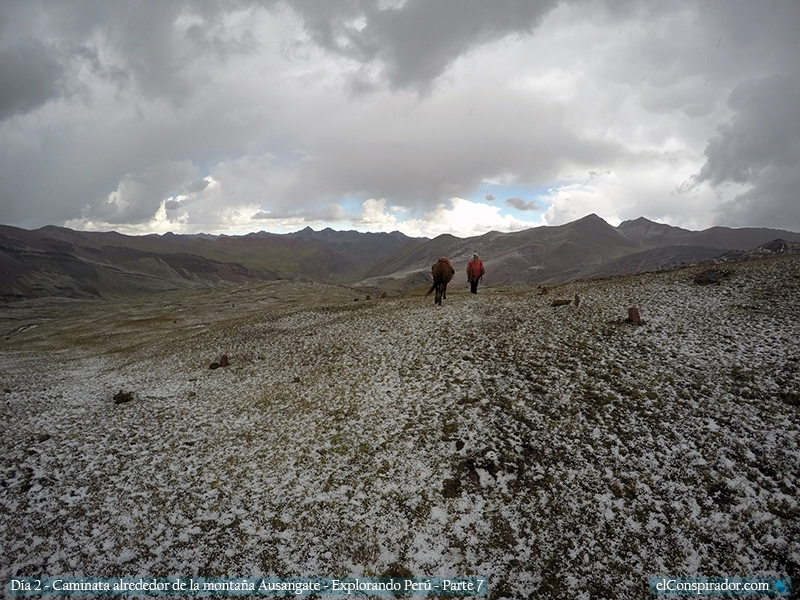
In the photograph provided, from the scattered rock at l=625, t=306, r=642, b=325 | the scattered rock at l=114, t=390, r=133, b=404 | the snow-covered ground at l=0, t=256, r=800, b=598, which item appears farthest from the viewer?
the scattered rock at l=625, t=306, r=642, b=325

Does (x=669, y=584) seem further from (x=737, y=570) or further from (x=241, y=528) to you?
(x=241, y=528)

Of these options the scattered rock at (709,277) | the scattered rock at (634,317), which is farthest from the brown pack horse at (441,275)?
the scattered rock at (709,277)

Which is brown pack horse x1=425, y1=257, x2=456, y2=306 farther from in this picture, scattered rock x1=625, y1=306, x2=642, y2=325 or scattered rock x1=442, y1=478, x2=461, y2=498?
scattered rock x1=442, y1=478, x2=461, y2=498

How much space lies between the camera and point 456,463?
11.0m

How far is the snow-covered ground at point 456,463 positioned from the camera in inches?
324

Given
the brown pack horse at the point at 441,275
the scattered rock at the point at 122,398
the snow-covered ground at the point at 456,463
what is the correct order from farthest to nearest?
the brown pack horse at the point at 441,275
the scattered rock at the point at 122,398
the snow-covered ground at the point at 456,463

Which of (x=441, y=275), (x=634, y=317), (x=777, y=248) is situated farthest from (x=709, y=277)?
(x=777, y=248)

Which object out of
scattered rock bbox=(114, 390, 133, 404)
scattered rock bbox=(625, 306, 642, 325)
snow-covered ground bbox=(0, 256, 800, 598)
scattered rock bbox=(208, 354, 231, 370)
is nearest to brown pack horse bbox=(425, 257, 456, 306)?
snow-covered ground bbox=(0, 256, 800, 598)

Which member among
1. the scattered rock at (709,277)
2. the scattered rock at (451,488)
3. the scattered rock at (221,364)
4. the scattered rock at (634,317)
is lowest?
the scattered rock at (451,488)

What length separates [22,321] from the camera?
105625 mm

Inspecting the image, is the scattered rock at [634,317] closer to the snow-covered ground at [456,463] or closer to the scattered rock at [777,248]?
the snow-covered ground at [456,463]

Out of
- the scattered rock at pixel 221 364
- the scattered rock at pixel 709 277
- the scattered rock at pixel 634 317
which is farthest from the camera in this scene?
the scattered rock at pixel 709 277

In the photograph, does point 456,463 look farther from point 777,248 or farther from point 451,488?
point 777,248

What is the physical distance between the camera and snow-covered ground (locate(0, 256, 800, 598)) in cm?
823
